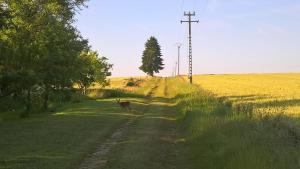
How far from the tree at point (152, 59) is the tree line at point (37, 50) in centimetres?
11600

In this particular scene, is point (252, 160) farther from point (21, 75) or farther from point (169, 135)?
point (21, 75)

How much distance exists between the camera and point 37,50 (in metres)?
32.8

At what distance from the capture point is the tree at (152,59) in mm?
157875

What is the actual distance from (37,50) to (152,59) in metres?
126

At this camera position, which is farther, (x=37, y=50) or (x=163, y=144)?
(x=37, y=50)

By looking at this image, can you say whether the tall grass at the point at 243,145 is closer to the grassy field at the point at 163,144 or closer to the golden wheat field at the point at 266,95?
the grassy field at the point at 163,144

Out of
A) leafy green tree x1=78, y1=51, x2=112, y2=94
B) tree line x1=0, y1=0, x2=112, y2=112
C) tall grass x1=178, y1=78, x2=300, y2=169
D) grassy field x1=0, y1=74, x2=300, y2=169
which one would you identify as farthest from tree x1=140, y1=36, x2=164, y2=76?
tall grass x1=178, y1=78, x2=300, y2=169

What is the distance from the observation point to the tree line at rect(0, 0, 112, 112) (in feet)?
99.5

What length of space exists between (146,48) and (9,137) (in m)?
140

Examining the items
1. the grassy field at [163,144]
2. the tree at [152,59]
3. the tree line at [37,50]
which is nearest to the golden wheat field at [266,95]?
the grassy field at [163,144]

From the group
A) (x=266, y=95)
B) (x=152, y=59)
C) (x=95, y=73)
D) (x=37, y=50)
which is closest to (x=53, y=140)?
(x=37, y=50)

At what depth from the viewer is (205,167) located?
1440 cm

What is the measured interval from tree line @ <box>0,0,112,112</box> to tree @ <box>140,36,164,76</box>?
4567 inches

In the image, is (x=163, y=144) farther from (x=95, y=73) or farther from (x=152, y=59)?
(x=152, y=59)
